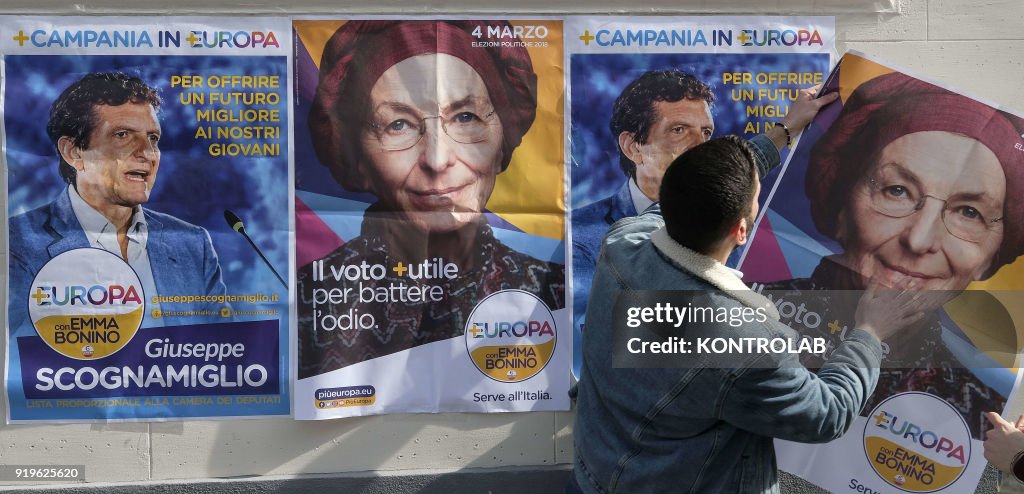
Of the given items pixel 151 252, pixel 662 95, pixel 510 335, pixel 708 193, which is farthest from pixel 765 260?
pixel 151 252

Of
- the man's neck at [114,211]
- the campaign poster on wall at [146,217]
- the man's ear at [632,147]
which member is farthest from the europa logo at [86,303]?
the man's ear at [632,147]

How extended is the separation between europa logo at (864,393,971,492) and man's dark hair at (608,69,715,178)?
155 centimetres

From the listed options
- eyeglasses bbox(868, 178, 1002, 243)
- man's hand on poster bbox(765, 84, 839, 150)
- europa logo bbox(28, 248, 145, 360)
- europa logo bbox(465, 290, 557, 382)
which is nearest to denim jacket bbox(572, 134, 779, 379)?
europa logo bbox(465, 290, 557, 382)

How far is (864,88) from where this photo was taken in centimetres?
375

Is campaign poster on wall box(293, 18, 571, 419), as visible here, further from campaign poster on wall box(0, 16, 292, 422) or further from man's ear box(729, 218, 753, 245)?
man's ear box(729, 218, 753, 245)

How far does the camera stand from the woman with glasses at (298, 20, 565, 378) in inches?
162

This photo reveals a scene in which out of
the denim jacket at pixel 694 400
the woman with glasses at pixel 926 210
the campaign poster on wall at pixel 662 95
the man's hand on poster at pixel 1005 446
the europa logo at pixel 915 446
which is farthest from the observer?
the campaign poster on wall at pixel 662 95

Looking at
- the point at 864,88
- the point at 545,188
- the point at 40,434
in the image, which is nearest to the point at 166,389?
the point at 40,434

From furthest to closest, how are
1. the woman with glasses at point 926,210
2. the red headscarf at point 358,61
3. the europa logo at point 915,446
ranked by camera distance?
the red headscarf at point 358,61
the woman with glasses at point 926,210
the europa logo at point 915,446

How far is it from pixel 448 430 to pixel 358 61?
1.77m

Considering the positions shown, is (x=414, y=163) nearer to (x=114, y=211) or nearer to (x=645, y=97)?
(x=645, y=97)

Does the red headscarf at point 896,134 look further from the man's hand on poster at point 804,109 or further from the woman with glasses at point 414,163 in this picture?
the woman with glasses at point 414,163

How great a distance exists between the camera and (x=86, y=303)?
4.09 meters

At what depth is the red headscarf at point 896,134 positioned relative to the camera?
12.0 feet
